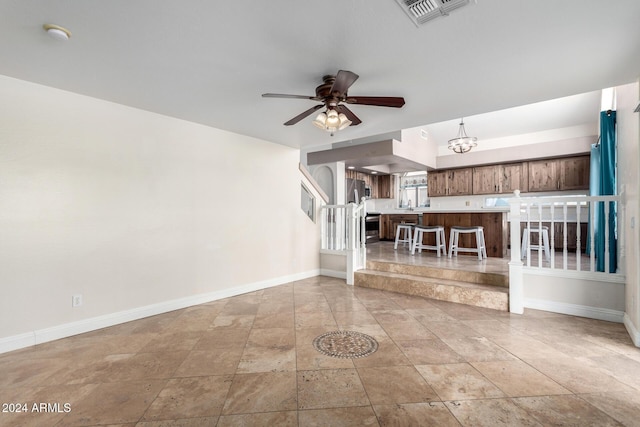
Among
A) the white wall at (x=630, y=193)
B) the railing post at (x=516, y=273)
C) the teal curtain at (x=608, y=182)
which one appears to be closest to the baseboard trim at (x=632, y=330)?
the white wall at (x=630, y=193)

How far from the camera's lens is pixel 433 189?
8031 millimetres

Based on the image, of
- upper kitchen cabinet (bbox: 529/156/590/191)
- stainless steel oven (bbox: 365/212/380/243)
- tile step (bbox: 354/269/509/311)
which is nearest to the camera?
tile step (bbox: 354/269/509/311)

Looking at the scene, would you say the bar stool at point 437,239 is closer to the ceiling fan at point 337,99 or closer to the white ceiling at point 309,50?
the white ceiling at point 309,50

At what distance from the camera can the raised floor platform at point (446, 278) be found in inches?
138

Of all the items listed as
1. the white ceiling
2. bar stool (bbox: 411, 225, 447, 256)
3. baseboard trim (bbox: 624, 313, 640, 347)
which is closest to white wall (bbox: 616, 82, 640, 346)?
baseboard trim (bbox: 624, 313, 640, 347)

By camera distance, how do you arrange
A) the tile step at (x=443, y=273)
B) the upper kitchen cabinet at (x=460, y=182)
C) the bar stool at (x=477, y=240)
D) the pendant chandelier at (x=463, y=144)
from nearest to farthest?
the tile step at (x=443, y=273), the bar stool at (x=477, y=240), the pendant chandelier at (x=463, y=144), the upper kitchen cabinet at (x=460, y=182)

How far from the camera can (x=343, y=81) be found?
222cm

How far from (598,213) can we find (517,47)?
2.90 meters

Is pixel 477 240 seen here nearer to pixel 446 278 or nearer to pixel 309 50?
pixel 446 278

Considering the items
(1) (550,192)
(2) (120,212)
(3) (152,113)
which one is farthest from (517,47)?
(1) (550,192)

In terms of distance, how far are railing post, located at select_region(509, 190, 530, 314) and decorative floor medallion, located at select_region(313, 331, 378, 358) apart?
1892 millimetres

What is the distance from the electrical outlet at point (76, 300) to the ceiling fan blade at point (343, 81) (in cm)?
315

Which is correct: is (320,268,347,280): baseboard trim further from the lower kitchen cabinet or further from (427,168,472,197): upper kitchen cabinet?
(427,168,472,197): upper kitchen cabinet

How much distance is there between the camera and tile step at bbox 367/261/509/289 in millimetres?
3737
